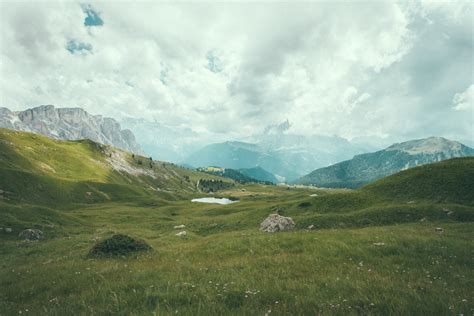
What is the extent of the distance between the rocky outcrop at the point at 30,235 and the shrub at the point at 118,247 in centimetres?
2543

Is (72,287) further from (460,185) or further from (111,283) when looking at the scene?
(460,185)

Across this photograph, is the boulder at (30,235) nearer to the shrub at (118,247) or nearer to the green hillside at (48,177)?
the shrub at (118,247)

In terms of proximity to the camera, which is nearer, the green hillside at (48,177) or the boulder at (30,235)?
the boulder at (30,235)

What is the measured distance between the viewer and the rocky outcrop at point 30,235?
37078mm

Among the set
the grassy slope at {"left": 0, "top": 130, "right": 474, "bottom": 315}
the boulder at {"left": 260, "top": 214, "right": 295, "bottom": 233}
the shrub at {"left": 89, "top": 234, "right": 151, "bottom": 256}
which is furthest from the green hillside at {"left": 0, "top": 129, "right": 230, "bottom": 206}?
the grassy slope at {"left": 0, "top": 130, "right": 474, "bottom": 315}

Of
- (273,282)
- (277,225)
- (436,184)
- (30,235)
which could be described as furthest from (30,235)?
(436,184)

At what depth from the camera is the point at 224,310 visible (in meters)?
6.39

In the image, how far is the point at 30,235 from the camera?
1486 inches

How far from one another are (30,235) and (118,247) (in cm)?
2787

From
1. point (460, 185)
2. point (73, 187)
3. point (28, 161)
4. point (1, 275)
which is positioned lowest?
point (1, 275)

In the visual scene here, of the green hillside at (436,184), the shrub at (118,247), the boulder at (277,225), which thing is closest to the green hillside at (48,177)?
the shrub at (118,247)

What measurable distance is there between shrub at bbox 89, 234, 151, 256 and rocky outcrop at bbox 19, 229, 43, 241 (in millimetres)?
25429

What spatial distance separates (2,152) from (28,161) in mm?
12683

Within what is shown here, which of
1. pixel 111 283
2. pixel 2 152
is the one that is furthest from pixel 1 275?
pixel 2 152
